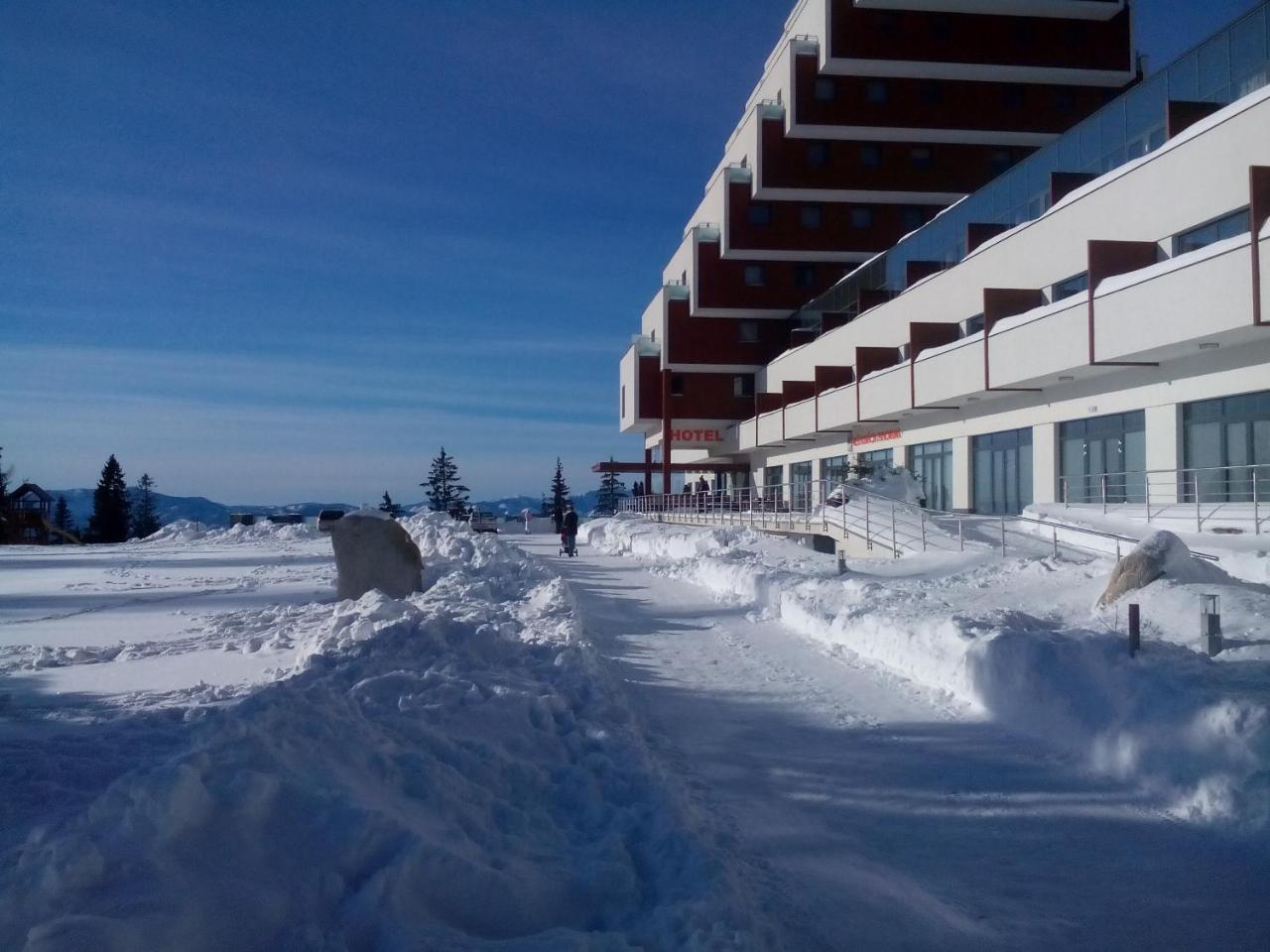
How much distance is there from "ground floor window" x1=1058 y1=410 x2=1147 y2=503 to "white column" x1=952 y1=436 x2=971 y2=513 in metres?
5.07

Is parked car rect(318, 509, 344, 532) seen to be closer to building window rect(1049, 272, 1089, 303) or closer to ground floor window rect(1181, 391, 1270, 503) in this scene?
building window rect(1049, 272, 1089, 303)

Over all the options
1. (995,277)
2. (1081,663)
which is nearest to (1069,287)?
(995,277)

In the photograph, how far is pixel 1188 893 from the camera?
5.07 metres

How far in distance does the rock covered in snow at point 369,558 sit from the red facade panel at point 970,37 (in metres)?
42.9

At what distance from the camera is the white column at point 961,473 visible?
31594mm

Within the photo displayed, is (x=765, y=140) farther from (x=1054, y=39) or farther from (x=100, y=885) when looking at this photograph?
(x=100, y=885)

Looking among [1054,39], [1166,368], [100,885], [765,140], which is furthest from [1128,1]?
[100,885]

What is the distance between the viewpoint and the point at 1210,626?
8312 millimetres

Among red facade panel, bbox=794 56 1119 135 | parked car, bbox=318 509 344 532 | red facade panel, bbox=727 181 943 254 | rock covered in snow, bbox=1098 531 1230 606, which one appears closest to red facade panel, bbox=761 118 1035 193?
red facade panel, bbox=794 56 1119 135

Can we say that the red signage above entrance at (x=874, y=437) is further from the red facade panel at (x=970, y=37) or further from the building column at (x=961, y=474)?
the red facade panel at (x=970, y=37)

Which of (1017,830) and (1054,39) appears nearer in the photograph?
(1017,830)

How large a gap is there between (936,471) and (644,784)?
98.6 ft

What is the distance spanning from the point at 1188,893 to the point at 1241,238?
52.8 ft

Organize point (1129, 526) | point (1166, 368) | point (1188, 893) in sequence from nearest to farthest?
point (1188, 893), point (1129, 526), point (1166, 368)
